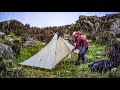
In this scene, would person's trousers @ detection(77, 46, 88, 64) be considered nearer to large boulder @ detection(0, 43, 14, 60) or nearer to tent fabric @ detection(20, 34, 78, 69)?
tent fabric @ detection(20, 34, 78, 69)

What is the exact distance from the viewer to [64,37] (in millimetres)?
6707

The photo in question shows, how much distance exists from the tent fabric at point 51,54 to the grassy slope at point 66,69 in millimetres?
69

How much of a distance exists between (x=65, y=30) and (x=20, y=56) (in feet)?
2.93

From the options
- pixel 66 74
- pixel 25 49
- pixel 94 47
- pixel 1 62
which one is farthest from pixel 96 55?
pixel 1 62

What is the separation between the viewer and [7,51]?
6727mm

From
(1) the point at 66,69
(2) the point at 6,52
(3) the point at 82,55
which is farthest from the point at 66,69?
(2) the point at 6,52

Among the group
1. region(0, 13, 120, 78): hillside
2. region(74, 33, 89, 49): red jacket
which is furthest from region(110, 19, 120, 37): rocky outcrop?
region(74, 33, 89, 49): red jacket

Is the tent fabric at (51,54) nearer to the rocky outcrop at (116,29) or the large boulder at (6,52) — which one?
the large boulder at (6,52)

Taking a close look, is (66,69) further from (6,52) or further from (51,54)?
(6,52)

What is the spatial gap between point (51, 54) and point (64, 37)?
369 millimetres

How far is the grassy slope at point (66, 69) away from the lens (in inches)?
262

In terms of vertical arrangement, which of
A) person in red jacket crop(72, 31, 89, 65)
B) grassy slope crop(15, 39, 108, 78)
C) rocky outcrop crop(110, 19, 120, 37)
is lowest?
grassy slope crop(15, 39, 108, 78)

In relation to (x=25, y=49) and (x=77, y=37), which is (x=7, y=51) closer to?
(x=25, y=49)

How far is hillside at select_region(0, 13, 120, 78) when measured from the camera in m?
6.67
